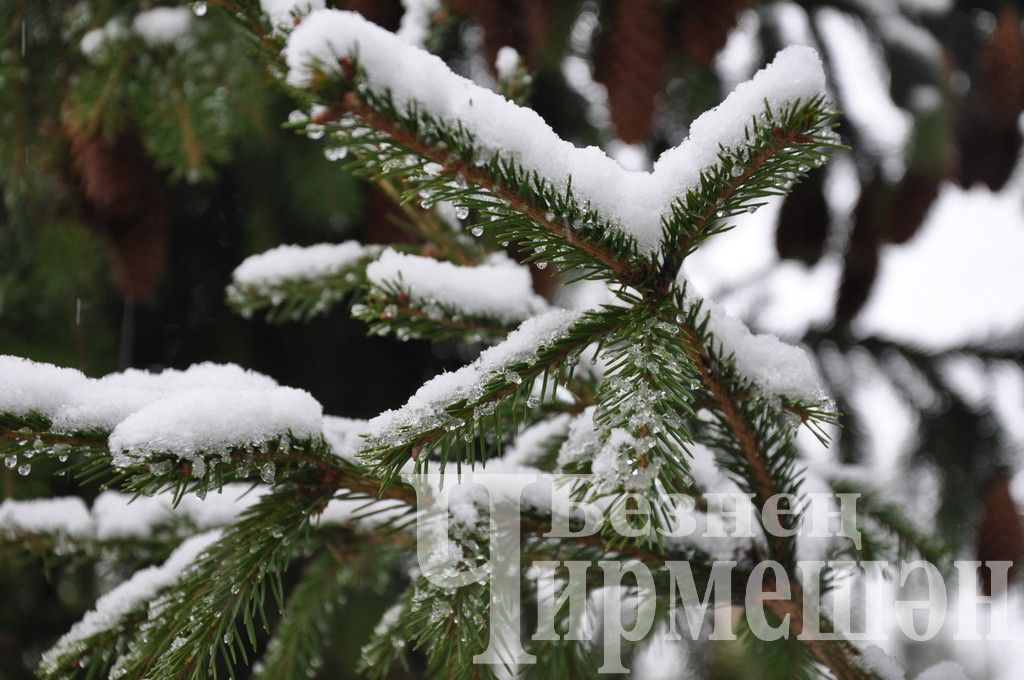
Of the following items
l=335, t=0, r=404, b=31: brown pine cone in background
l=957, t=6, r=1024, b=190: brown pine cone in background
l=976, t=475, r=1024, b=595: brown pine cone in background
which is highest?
l=957, t=6, r=1024, b=190: brown pine cone in background

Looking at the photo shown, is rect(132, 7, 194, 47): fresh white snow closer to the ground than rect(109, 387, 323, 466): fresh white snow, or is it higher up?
higher up

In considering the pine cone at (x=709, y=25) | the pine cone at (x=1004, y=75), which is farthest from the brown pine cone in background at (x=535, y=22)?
the pine cone at (x=1004, y=75)

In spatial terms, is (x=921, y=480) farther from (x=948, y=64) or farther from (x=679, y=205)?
(x=679, y=205)

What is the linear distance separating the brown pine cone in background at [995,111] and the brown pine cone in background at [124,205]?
5.65 ft

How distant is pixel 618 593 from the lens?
31.6 inches

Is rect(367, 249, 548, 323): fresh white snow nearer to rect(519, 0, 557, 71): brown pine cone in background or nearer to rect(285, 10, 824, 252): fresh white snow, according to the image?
rect(285, 10, 824, 252): fresh white snow

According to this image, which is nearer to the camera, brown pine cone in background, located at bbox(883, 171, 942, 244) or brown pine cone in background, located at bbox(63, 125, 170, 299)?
brown pine cone in background, located at bbox(63, 125, 170, 299)

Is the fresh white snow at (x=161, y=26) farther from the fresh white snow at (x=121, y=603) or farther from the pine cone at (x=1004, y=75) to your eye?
the pine cone at (x=1004, y=75)

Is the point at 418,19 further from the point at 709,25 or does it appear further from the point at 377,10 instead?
the point at 709,25

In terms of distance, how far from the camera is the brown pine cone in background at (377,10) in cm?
113

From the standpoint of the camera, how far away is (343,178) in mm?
1522

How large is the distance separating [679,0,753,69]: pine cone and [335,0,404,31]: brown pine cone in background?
0.46 meters

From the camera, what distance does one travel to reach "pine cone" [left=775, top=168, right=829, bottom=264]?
1798mm

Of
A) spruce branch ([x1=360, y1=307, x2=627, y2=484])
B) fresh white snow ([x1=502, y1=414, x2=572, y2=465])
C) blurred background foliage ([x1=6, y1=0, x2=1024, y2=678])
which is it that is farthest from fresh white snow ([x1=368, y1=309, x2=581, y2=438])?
blurred background foliage ([x1=6, y1=0, x2=1024, y2=678])
